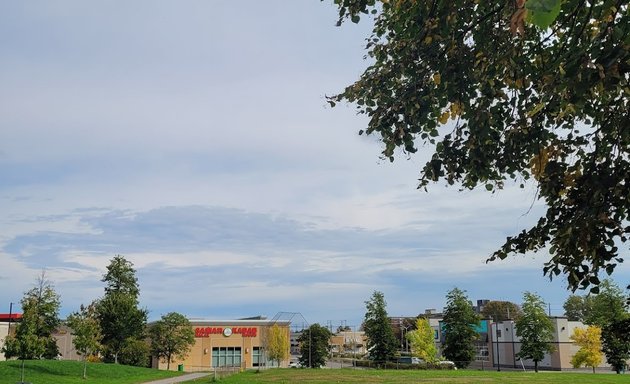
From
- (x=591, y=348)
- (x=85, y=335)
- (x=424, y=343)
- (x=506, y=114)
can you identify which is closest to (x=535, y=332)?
(x=591, y=348)

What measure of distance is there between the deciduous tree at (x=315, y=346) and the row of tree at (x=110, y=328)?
12.6 meters

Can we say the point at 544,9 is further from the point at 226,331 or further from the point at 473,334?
the point at 226,331

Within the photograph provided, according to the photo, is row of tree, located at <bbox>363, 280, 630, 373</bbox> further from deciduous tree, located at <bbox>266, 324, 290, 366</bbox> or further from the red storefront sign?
the red storefront sign

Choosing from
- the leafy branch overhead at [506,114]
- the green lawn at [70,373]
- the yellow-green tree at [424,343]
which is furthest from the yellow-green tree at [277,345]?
the leafy branch overhead at [506,114]

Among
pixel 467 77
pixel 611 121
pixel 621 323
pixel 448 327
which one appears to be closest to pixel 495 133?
pixel 467 77

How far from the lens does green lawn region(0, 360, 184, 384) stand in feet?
117

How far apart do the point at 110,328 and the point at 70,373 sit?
38.4 feet

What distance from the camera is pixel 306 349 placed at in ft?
206

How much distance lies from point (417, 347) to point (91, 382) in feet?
114

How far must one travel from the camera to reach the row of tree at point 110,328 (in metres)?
37.2

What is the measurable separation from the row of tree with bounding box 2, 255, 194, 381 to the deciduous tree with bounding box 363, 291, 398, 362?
1902cm

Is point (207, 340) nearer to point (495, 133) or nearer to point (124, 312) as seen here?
point (124, 312)

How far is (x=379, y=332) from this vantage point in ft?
204

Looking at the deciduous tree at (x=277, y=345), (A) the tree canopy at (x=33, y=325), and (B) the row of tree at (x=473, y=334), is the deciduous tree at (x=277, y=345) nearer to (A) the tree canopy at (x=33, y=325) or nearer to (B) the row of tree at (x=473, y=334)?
(B) the row of tree at (x=473, y=334)
